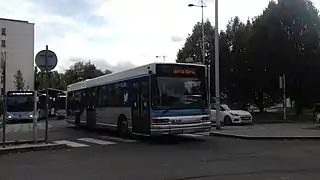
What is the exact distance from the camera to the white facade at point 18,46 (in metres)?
94.6

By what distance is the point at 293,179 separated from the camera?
28.8 feet

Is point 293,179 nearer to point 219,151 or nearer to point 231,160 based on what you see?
point 231,160

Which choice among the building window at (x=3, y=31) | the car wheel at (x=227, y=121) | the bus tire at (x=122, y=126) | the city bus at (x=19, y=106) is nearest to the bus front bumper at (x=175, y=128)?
the bus tire at (x=122, y=126)

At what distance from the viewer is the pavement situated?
952 centimetres

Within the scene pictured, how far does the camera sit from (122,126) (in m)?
19.4

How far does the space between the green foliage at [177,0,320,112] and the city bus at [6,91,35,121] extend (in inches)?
750

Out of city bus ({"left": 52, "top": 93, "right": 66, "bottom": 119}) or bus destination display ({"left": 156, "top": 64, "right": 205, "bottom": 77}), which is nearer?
bus destination display ({"left": 156, "top": 64, "right": 205, "bottom": 77})

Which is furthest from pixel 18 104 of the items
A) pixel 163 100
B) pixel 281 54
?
pixel 163 100

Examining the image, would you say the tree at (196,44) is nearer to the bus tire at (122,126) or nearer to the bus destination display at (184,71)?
the bus tire at (122,126)

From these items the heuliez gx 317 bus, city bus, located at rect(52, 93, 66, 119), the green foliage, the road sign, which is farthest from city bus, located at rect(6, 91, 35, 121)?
the road sign

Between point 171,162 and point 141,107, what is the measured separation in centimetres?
593

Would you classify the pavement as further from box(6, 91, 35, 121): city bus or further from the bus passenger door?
box(6, 91, 35, 121): city bus

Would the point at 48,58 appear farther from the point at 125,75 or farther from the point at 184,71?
the point at 184,71

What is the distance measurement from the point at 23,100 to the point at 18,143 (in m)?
24.1
